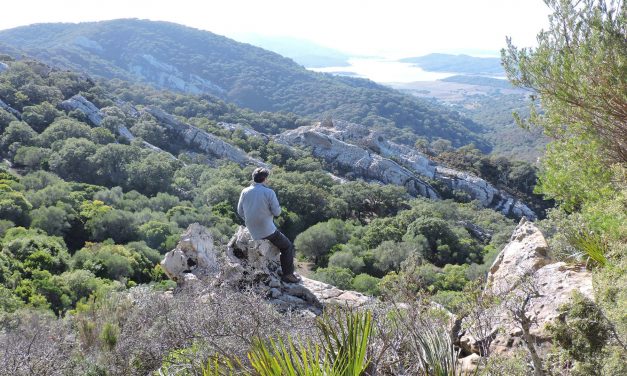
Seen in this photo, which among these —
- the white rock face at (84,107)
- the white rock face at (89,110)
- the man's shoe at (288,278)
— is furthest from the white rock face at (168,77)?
the man's shoe at (288,278)

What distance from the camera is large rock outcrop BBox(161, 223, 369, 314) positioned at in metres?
5.76

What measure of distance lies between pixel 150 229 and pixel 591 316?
20312 mm

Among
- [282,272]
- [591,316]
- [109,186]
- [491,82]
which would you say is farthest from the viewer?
[491,82]

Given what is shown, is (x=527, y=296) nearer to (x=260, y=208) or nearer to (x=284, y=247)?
(x=260, y=208)

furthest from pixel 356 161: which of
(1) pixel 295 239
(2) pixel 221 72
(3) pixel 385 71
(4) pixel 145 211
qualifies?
(3) pixel 385 71

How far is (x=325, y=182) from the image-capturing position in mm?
35562

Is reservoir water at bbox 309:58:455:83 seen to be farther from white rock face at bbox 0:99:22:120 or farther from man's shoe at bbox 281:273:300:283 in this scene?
man's shoe at bbox 281:273:300:283

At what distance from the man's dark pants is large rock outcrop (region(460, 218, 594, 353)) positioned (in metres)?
2.44

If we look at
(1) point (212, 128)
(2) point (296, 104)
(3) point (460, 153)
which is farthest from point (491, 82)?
(1) point (212, 128)

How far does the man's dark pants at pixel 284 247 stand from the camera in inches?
233

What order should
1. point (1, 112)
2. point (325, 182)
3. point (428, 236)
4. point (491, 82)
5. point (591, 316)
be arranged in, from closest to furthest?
point (591, 316) < point (428, 236) < point (1, 112) < point (325, 182) < point (491, 82)

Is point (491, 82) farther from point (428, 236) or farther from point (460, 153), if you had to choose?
point (428, 236)

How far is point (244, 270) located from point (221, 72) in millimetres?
119233

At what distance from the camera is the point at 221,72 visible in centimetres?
11925
